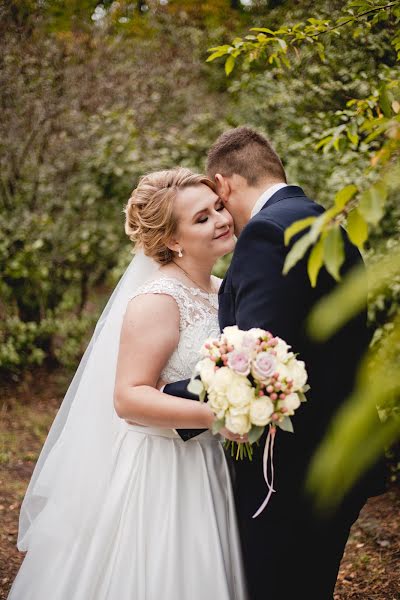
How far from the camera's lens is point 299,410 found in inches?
94.3

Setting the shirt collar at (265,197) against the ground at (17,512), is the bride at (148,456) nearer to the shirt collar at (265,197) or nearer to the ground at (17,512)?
the shirt collar at (265,197)

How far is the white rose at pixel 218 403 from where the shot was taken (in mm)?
1891

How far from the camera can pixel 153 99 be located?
7613 millimetres

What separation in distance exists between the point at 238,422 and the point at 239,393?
0.10m

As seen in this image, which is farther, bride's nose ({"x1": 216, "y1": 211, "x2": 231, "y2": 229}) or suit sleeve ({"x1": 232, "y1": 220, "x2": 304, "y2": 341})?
bride's nose ({"x1": 216, "y1": 211, "x2": 231, "y2": 229})

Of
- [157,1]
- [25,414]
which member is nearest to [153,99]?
[157,1]

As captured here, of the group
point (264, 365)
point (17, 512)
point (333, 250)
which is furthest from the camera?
point (17, 512)

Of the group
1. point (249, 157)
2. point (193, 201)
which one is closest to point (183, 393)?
point (193, 201)

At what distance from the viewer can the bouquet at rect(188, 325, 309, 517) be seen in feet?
6.12

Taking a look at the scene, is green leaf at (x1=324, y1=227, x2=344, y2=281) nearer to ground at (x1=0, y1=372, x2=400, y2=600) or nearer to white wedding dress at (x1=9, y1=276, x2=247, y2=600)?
white wedding dress at (x1=9, y1=276, x2=247, y2=600)

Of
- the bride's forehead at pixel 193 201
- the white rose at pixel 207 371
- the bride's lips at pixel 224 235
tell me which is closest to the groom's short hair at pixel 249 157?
the bride's forehead at pixel 193 201

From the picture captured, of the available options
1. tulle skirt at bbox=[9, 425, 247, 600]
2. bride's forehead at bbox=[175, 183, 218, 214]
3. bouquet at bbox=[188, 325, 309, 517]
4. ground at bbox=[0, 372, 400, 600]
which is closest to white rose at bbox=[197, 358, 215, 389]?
bouquet at bbox=[188, 325, 309, 517]

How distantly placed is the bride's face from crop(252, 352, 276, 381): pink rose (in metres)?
1.04

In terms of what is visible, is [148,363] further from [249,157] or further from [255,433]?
[249,157]
